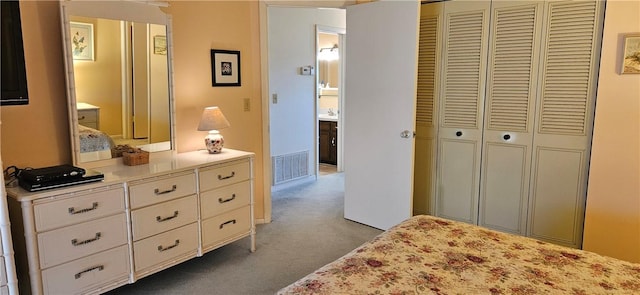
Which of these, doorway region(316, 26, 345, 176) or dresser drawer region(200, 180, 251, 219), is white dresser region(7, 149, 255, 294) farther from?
doorway region(316, 26, 345, 176)

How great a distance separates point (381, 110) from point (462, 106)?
25.6 inches

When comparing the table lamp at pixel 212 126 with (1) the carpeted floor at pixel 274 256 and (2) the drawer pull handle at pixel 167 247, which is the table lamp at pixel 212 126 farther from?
(1) the carpeted floor at pixel 274 256

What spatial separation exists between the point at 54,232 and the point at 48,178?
26cm

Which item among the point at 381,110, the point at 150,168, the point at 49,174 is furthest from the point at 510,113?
the point at 49,174

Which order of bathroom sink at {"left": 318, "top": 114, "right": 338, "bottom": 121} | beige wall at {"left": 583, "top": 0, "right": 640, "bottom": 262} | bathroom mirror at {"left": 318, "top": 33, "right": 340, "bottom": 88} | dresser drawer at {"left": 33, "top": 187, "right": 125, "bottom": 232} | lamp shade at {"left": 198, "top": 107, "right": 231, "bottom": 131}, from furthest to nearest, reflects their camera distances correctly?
1. bathroom mirror at {"left": 318, "top": 33, "right": 340, "bottom": 88}
2. bathroom sink at {"left": 318, "top": 114, "right": 338, "bottom": 121}
3. lamp shade at {"left": 198, "top": 107, "right": 231, "bottom": 131}
4. beige wall at {"left": 583, "top": 0, "right": 640, "bottom": 262}
5. dresser drawer at {"left": 33, "top": 187, "right": 125, "bottom": 232}

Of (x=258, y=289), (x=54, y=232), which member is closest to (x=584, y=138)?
(x=258, y=289)

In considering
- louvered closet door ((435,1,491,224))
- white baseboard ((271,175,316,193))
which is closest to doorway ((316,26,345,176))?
white baseboard ((271,175,316,193))

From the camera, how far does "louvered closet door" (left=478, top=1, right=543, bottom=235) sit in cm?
298

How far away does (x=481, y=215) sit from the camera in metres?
3.36

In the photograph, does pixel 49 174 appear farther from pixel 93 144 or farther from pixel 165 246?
pixel 165 246

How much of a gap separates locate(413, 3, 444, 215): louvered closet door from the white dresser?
60.3 inches

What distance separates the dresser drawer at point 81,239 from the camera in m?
1.99

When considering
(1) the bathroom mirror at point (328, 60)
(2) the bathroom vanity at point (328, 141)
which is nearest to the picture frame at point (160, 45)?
(2) the bathroom vanity at point (328, 141)

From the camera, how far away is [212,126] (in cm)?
293
